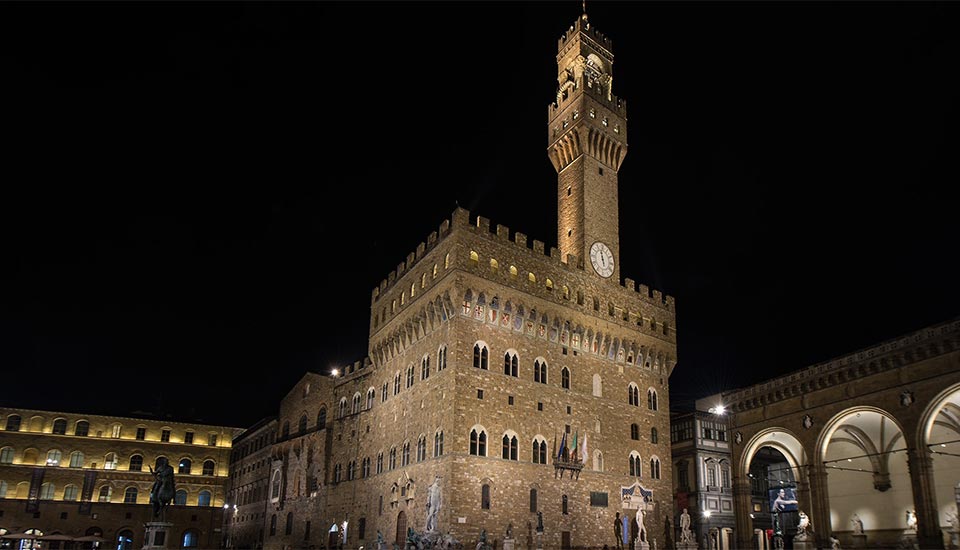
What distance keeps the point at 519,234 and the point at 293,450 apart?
95.4ft

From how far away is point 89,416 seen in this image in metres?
74.6

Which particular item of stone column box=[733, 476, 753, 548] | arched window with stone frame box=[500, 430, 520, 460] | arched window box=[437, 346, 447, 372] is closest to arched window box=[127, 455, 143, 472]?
arched window box=[437, 346, 447, 372]

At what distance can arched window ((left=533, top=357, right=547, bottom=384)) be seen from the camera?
42719mm

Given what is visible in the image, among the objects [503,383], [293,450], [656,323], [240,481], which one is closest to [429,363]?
[503,383]

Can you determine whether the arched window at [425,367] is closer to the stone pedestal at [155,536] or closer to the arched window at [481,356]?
the arched window at [481,356]

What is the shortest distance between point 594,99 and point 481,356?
22715mm

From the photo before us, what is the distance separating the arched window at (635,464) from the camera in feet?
150

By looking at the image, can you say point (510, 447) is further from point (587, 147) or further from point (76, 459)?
point (76, 459)

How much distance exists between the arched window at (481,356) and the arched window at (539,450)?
17.9 feet

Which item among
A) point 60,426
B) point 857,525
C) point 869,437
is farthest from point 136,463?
point 869,437

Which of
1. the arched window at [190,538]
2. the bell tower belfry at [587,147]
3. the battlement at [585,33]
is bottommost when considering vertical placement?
the arched window at [190,538]

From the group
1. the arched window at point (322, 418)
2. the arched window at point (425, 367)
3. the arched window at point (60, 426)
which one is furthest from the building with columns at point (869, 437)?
the arched window at point (60, 426)

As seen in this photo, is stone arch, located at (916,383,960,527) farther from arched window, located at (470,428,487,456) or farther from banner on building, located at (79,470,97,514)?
banner on building, located at (79,470,97,514)

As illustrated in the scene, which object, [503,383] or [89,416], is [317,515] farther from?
[89,416]
